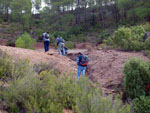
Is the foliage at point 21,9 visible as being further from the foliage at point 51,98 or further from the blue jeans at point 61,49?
the foliage at point 51,98

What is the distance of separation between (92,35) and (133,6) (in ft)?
31.4

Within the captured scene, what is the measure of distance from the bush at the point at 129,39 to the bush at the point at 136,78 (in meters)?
7.23

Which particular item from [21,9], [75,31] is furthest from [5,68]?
[21,9]

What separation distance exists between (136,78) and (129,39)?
8.08 meters

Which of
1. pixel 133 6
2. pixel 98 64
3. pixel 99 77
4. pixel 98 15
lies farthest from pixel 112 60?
pixel 98 15

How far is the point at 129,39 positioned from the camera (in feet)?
53.7

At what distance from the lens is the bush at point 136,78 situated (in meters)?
8.57

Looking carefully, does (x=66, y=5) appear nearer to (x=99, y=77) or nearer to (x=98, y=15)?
(x=98, y=15)

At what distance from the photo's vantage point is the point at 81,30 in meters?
42.8

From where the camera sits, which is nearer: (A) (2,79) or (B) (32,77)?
(B) (32,77)

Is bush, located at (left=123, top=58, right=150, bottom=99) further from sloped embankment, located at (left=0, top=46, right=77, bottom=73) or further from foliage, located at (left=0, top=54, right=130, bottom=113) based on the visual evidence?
foliage, located at (left=0, top=54, right=130, bottom=113)

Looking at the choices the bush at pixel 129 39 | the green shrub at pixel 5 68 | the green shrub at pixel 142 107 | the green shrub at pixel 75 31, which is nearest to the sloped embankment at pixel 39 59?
the green shrub at pixel 5 68

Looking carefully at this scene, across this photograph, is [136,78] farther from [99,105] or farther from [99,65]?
[99,105]

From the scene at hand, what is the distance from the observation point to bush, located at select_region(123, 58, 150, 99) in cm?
857
